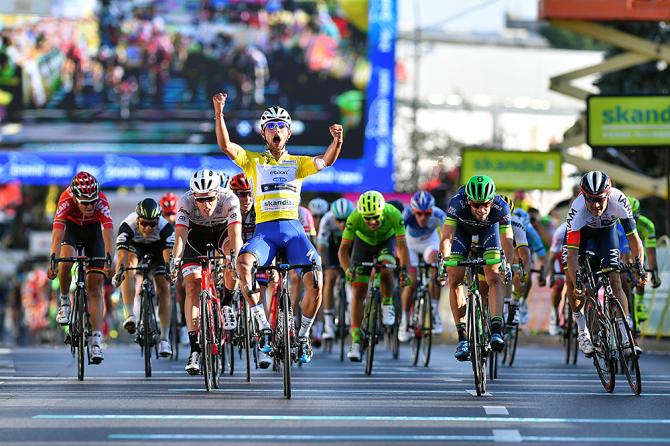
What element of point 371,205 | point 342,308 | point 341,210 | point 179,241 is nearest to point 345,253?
point 371,205

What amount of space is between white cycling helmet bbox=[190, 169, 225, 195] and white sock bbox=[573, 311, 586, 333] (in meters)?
3.48

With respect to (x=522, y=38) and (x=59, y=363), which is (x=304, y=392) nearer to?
(x=59, y=363)

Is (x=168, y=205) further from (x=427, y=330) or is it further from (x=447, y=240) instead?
(x=447, y=240)

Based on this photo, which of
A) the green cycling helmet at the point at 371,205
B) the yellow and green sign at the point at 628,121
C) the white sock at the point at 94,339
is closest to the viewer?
the white sock at the point at 94,339

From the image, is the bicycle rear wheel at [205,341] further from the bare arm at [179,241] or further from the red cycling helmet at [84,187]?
the red cycling helmet at [84,187]

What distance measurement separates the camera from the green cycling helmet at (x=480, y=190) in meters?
14.8

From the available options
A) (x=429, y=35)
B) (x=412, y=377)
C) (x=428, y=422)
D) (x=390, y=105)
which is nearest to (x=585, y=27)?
(x=390, y=105)

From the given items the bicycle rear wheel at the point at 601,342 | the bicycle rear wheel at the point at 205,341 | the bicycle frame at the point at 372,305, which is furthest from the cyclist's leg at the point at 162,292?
the bicycle rear wheel at the point at 601,342

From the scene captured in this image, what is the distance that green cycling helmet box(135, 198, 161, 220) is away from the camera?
18578 mm

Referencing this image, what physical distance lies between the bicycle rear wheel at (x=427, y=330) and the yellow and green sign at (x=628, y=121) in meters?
12.2

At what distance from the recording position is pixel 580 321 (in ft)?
52.4

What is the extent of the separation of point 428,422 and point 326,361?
8661 millimetres

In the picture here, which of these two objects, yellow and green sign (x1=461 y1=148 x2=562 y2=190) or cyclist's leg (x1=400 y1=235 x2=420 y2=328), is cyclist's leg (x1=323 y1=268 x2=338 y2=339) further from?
yellow and green sign (x1=461 y1=148 x2=562 y2=190)

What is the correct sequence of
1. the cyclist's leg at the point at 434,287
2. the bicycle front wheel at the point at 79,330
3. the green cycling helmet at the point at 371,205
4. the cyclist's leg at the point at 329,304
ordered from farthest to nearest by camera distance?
the cyclist's leg at the point at 329,304 → the cyclist's leg at the point at 434,287 → the green cycling helmet at the point at 371,205 → the bicycle front wheel at the point at 79,330
